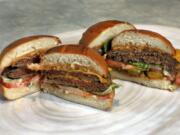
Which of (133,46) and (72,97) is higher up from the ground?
(133,46)

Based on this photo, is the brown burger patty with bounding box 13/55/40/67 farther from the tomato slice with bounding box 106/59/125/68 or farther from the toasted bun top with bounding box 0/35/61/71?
the tomato slice with bounding box 106/59/125/68

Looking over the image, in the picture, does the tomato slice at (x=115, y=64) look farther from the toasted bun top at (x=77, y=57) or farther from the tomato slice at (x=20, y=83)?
the tomato slice at (x=20, y=83)

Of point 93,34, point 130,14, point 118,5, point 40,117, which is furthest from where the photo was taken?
point 118,5

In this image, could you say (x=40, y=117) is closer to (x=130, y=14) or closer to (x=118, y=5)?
(x=130, y=14)

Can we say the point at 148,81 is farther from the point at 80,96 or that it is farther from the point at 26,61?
the point at 26,61

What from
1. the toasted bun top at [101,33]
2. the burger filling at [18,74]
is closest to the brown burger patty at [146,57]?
the toasted bun top at [101,33]

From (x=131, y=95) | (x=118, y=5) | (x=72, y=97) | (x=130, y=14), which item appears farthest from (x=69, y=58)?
(x=118, y=5)

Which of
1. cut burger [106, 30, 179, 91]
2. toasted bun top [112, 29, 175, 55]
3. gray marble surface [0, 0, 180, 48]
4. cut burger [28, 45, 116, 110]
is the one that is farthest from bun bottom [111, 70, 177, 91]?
gray marble surface [0, 0, 180, 48]
